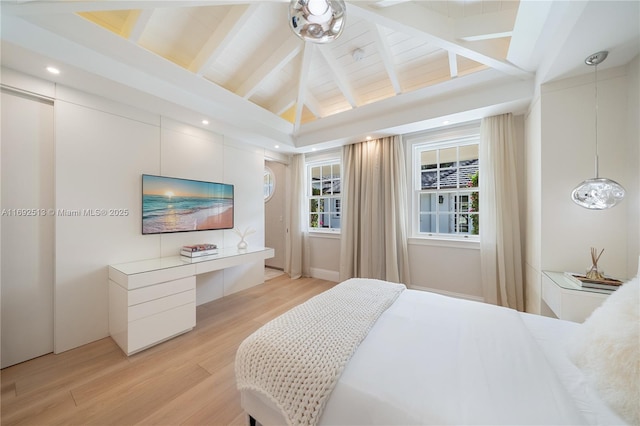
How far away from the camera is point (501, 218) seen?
2736mm

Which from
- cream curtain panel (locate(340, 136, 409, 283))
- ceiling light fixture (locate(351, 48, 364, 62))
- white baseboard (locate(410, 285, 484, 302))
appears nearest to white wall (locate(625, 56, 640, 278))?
white baseboard (locate(410, 285, 484, 302))

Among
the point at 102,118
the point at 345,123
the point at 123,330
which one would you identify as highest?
the point at 345,123

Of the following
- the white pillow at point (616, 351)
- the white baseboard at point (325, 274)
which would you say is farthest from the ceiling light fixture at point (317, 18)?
the white baseboard at point (325, 274)

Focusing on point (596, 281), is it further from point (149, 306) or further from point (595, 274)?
point (149, 306)

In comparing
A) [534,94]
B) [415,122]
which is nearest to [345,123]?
[415,122]

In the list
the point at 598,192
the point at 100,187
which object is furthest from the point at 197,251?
the point at 598,192

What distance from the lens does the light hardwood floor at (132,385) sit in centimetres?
142

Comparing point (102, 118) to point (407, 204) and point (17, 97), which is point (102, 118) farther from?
point (407, 204)

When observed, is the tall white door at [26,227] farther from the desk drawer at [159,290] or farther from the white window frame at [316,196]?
the white window frame at [316,196]

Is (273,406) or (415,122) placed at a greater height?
(415,122)

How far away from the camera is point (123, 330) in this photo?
2.03 m

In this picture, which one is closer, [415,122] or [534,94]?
[534,94]

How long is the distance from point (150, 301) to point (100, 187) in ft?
4.08

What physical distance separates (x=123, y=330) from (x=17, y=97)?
7.02ft
